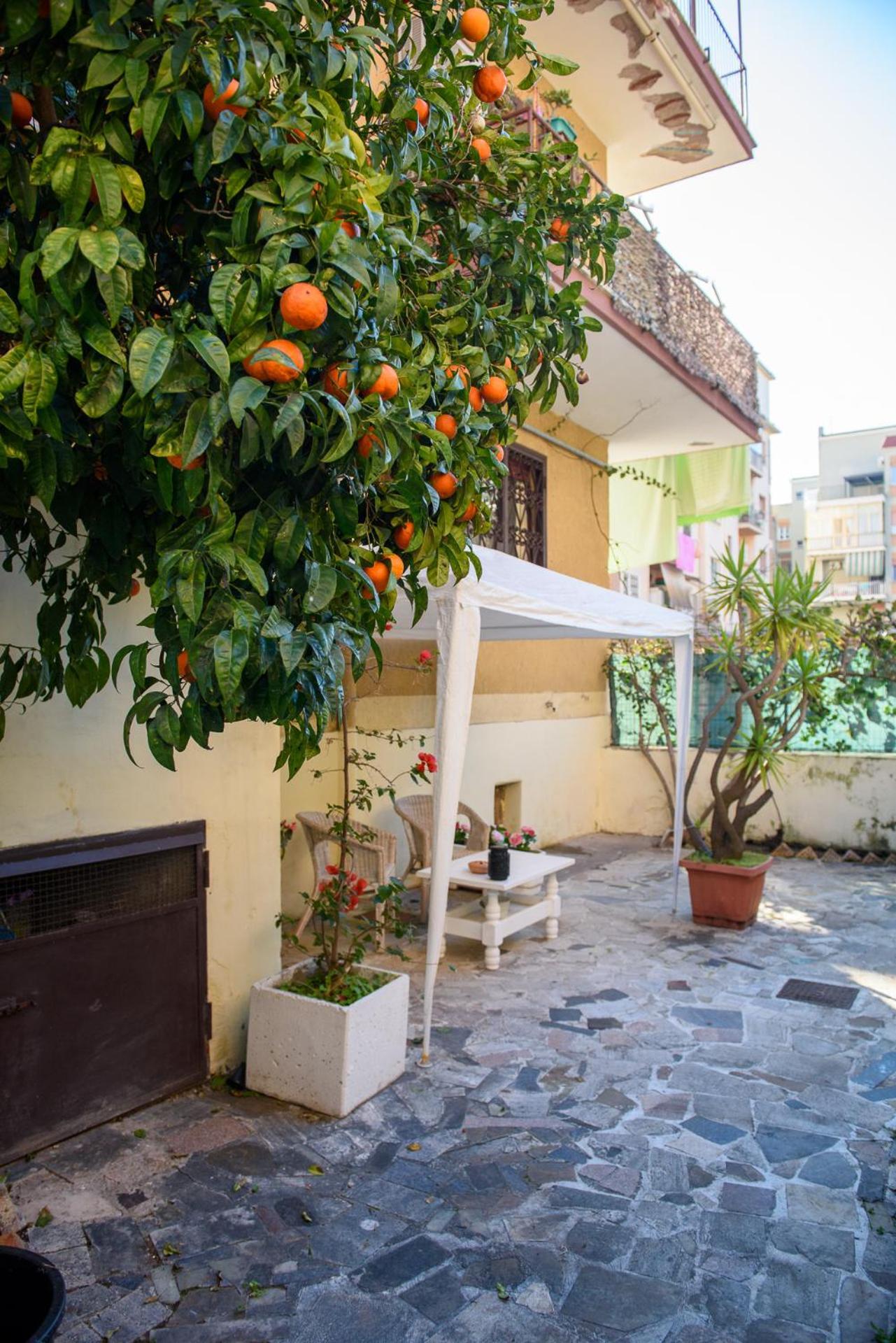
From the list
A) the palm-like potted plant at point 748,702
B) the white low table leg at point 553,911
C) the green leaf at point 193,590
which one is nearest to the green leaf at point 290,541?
the green leaf at point 193,590

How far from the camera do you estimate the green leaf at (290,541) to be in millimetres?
1607

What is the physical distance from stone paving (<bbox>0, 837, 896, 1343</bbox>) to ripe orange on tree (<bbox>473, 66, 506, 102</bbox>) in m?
3.53

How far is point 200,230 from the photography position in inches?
74.6

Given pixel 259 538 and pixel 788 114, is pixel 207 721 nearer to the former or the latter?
pixel 259 538

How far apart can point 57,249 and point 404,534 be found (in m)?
0.99

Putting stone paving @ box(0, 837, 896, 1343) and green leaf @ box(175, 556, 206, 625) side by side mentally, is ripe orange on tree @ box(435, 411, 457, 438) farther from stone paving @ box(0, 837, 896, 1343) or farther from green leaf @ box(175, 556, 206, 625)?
stone paving @ box(0, 837, 896, 1343)

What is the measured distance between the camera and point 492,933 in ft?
18.7

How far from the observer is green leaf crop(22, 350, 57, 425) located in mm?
1451

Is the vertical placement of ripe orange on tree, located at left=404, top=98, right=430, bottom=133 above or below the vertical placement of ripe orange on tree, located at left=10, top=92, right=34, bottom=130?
above

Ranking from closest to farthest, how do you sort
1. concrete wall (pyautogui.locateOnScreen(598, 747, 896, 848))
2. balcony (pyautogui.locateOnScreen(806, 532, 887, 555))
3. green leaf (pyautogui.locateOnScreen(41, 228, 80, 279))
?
green leaf (pyautogui.locateOnScreen(41, 228, 80, 279)), concrete wall (pyautogui.locateOnScreen(598, 747, 896, 848)), balcony (pyautogui.locateOnScreen(806, 532, 887, 555))

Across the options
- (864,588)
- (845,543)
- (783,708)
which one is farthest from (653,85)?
(845,543)

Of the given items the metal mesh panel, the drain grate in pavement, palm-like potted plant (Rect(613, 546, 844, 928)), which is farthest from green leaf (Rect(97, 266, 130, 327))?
palm-like potted plant (Rect(613, 546, 844, 928))

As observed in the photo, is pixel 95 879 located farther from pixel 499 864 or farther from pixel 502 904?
pixel 502 904

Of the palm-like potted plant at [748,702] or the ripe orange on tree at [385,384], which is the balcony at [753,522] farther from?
the ripe orange on tree at [385,384]
